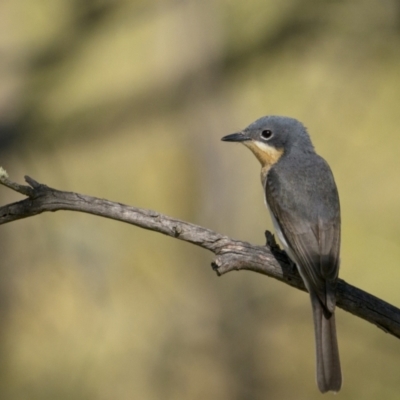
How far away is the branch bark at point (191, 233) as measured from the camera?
13.9ft

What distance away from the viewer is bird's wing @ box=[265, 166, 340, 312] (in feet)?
15.2

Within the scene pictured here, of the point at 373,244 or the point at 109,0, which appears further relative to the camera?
the point at 109,0

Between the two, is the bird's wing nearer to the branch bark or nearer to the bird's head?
the branch bark

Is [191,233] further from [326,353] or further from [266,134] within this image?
[266,134]

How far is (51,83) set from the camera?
861 centimetres

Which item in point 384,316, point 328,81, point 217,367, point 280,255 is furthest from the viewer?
point 328,81

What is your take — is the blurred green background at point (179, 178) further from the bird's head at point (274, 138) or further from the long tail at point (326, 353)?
the long tail at point (326, 353)

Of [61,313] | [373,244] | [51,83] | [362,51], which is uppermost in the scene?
[362,51]

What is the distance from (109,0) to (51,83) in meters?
1.18

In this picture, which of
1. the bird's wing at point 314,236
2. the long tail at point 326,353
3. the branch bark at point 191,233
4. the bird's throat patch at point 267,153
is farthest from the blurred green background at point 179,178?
the branch bark at point 191,233

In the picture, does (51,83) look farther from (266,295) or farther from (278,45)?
(266,295)

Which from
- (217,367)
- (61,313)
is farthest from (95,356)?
(217,367)

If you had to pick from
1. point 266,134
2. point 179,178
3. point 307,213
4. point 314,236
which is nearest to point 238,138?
point 266,134

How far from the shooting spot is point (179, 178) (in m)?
→ 8.34
